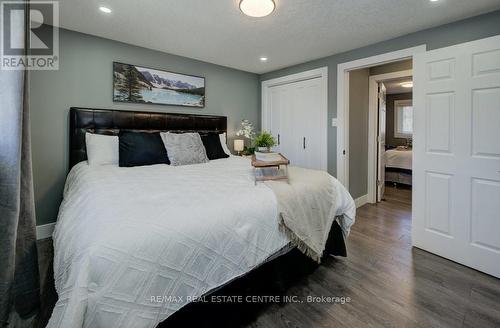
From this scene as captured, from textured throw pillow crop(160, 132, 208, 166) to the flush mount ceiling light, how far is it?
5.10 ft

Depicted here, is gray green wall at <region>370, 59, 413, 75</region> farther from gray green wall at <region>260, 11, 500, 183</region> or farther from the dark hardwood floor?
the dark hardwood floor

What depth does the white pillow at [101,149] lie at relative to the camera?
2555 mm

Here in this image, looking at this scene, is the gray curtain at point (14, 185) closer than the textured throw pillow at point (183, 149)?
Yes

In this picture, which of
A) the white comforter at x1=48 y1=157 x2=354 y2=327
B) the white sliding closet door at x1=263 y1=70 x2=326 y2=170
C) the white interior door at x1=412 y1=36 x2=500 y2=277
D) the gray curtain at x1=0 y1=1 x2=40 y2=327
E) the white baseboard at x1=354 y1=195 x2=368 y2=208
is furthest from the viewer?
the white baseboard at x1=354 y1=195 x2=368 y2=208

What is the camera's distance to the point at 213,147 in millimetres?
3340

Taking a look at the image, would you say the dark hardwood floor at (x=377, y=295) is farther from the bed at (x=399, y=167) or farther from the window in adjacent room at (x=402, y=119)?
the window in adjacent room at (x=402, y=119)

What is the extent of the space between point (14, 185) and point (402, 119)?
881 cm

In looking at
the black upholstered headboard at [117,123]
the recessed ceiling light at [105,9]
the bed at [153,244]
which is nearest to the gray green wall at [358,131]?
the black upholstered headboard at [117,123]

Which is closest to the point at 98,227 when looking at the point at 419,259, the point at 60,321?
the point at 60,321

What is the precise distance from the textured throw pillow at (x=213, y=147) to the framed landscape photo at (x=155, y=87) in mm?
707

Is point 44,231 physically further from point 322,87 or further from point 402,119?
point 402,119

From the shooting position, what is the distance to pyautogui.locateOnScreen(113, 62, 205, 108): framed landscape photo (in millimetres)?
3070

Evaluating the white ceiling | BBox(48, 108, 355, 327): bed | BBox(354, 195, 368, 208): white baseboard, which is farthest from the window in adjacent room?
BBox(48, 108, 355, 327): bed

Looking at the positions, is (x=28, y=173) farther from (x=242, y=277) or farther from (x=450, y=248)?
(x=450, y=248)
